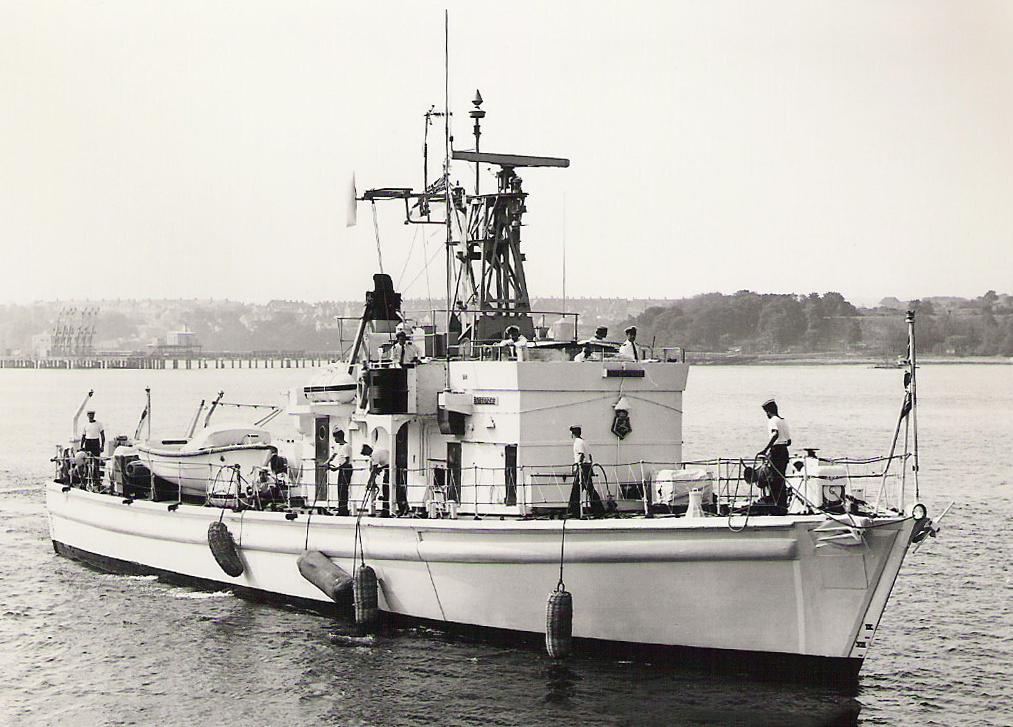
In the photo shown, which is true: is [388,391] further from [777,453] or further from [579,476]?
[777,453]

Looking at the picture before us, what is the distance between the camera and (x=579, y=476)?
2059 cm

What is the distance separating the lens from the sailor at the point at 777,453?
19.3 meters

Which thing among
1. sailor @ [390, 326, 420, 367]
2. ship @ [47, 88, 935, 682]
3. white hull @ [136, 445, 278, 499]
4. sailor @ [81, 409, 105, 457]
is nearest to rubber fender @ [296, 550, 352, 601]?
ship @ [47, 88, 935, 682]

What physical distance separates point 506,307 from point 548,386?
3.36 m

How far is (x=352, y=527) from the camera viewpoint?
22688mm

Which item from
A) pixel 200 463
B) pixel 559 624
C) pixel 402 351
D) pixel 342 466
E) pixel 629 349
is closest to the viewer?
pixel 559 624

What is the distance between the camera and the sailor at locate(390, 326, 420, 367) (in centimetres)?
2333

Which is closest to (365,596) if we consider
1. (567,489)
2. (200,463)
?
(567,489)

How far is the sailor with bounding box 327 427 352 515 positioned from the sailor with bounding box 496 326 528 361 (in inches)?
146

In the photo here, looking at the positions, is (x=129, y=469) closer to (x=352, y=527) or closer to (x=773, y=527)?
(x=352, y=527)

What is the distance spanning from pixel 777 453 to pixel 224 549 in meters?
11.7

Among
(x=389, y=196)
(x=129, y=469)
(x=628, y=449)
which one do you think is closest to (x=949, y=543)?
(x=628, y=449)

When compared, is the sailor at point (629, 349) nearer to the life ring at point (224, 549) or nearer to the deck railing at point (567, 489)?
the deck railing at point (567, 489)

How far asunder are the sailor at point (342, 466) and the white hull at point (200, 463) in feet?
14.7
